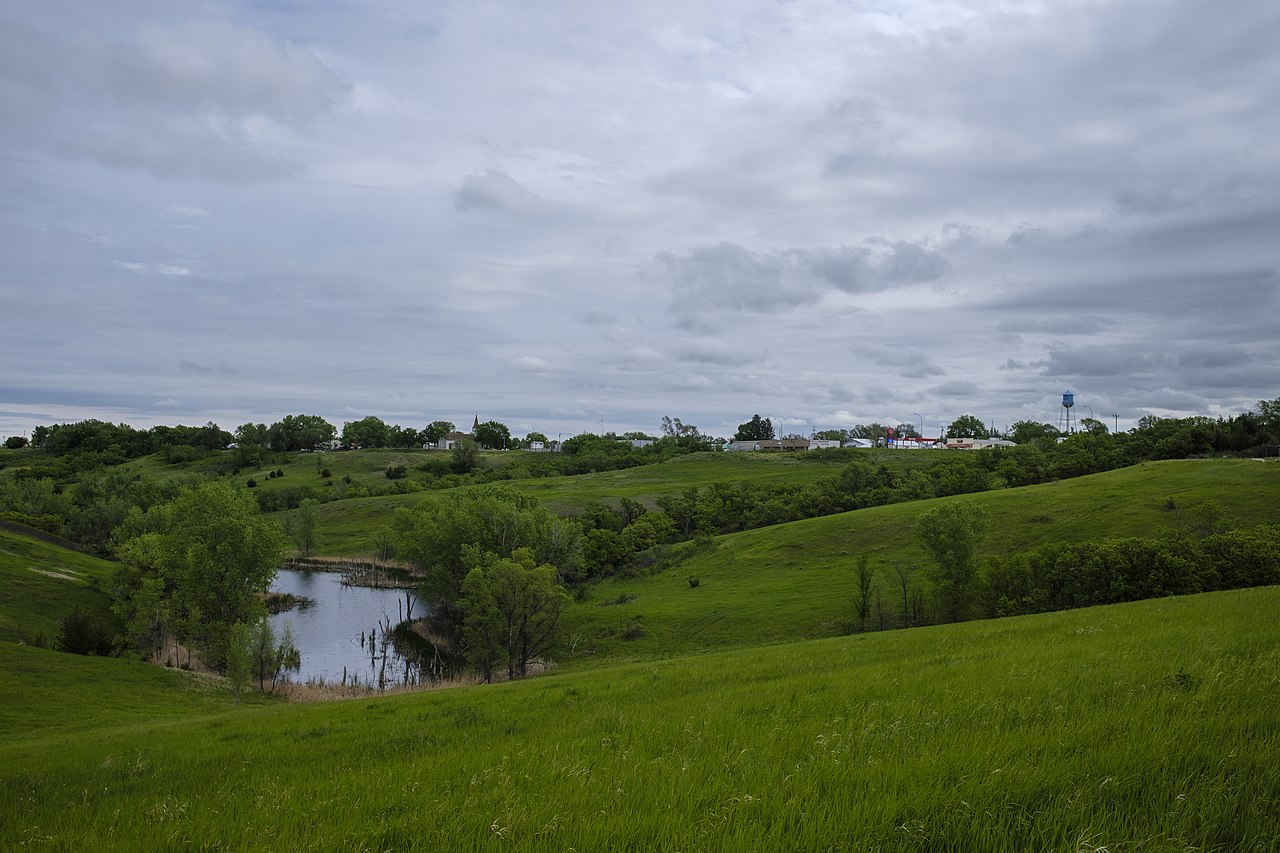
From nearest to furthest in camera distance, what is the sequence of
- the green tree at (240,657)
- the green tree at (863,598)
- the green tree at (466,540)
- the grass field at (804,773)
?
the grass field at (804,773), the green tree at (240,657), the green tree at (863,598), the green tree at (466,540)

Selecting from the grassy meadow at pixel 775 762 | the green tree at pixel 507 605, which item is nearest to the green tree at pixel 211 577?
the green tree at pixel 507 605

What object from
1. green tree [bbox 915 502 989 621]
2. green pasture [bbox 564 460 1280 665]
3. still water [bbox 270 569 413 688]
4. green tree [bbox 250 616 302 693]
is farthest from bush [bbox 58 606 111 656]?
green tree [bbox 915 502 989 621]

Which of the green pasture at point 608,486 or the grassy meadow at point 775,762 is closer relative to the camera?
the grassy meadow at point 775,762

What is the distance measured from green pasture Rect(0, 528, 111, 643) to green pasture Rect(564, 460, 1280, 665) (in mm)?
46042

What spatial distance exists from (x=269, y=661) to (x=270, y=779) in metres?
48.3

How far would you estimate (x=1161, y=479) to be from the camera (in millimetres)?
95438

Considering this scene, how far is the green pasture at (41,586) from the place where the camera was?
55484 mm

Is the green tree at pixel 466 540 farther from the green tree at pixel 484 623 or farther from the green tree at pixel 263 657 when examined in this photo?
the green tree at pixel 263 657

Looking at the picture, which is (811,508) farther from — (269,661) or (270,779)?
(270,779)

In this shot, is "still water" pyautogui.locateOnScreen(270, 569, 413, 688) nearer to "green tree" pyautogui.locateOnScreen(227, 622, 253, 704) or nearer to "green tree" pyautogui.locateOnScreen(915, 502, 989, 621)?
"green tree" pyautogui.locateOnScreen(227, 622, 253, 704)

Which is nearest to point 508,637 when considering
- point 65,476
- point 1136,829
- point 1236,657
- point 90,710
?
point 90,710

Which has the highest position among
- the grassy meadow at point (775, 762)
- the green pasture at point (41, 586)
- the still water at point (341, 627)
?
the grassy meadow at point (775, 762)

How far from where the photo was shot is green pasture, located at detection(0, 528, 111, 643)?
182 ft

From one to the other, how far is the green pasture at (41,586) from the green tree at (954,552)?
247 feet
